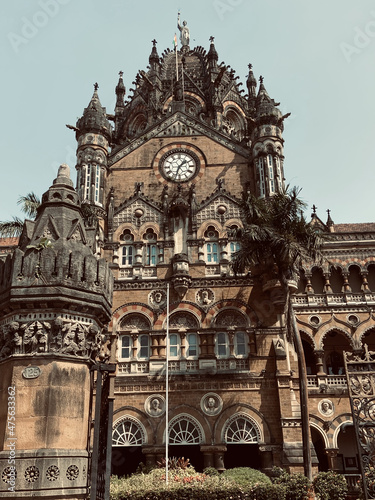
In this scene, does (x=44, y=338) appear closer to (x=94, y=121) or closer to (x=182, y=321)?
(x=182, y=321)

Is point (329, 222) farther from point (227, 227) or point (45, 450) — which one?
point (45, 450)

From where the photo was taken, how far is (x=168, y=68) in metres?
57.6

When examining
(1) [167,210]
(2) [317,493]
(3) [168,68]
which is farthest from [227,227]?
(3) [168,68]

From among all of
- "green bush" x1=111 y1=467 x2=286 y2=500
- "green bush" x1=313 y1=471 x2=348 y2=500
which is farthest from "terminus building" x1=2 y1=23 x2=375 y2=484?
"green bush" x1=111 y1=467 x2=286 y2=500

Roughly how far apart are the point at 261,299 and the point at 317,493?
451 inches

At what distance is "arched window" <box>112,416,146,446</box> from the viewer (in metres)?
26.2

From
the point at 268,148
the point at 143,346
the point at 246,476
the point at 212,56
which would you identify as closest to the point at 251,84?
the point at 212,56

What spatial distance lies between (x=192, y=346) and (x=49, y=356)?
19458 millimetres

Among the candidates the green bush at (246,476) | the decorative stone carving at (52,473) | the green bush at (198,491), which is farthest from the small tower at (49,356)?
the green bush at (246,476)

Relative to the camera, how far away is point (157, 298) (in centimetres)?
2883

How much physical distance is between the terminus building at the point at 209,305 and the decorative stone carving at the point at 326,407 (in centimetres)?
7

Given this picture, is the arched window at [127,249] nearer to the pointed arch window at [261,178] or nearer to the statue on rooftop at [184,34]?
the pointed arch window at [261,178]

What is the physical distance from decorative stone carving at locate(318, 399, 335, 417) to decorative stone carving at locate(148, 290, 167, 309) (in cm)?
1108

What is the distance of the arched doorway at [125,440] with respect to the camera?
26.2 metres
